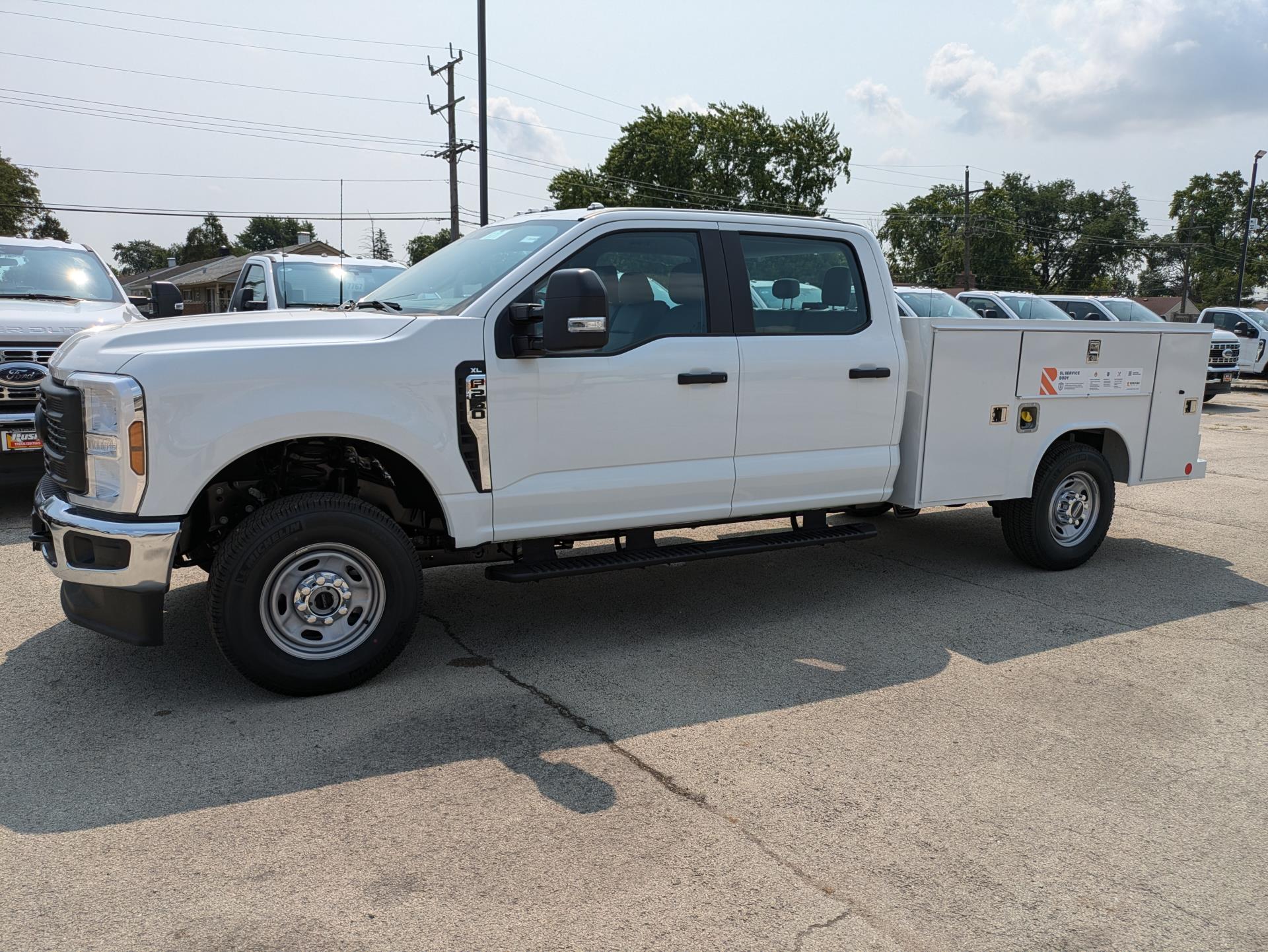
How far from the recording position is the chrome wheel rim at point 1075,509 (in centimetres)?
664

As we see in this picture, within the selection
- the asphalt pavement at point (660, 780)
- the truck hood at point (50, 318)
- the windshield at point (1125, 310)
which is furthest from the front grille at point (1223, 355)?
the truck hood at point (50, 318)

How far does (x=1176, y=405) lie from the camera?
277 inches

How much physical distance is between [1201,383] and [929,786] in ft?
16.0

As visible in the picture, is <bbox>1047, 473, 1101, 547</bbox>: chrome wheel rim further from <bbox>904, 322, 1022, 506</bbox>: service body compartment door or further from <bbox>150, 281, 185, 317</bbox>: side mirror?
<bbox>150, 281, 185, 317</bbox>: side mirror

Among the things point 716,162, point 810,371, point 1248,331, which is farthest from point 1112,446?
point 716,162

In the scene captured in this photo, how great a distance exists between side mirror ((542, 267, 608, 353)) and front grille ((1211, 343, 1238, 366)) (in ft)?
64.9

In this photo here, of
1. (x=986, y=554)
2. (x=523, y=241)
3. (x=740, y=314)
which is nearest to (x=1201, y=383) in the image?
(x=986, y=554)

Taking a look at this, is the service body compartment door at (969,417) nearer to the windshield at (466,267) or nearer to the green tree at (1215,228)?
the windshield at (466,267)

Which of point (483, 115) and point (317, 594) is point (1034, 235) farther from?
point (317, 594)

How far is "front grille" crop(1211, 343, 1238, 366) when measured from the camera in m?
20.2

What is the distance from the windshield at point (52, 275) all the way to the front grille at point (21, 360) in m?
1.18

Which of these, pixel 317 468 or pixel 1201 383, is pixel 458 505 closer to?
pixel 317 468

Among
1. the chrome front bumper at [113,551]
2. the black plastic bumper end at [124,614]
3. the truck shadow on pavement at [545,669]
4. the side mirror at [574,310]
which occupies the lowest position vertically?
the truck shadow on pavement at [545,669]

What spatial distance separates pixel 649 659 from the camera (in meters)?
4.95
